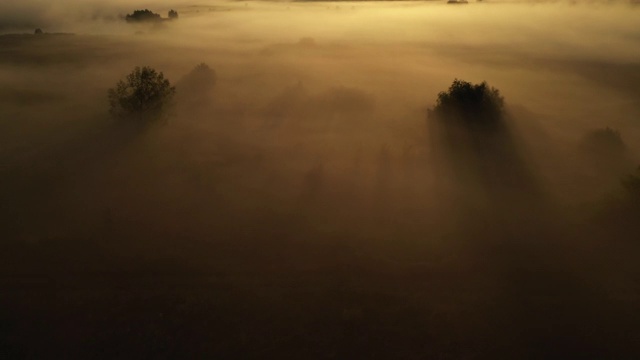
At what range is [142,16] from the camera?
10738 centimetres

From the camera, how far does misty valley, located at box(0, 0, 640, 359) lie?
53.3 ft

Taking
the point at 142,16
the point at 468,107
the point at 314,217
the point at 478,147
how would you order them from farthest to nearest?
the point at 142,16 → the point at 468,107 → the point at 478,147 → the point at 314,217

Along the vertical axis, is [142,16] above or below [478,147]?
above

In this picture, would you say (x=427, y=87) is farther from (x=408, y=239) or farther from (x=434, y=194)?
(x=408, y=239)

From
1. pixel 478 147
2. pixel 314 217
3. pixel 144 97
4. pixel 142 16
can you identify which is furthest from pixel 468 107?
pixel 142 16

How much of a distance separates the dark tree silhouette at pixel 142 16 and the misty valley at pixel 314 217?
5189 centimetres

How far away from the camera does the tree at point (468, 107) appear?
41.3 m

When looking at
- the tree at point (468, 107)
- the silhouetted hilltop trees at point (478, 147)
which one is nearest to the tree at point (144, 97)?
the silhouetted hilltop trees at point (478, 147)

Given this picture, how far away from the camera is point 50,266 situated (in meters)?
19.0

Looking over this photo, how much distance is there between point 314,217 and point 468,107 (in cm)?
2478

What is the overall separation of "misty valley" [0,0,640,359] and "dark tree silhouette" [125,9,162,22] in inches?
2043

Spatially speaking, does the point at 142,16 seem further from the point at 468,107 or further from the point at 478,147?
the point at 478,147

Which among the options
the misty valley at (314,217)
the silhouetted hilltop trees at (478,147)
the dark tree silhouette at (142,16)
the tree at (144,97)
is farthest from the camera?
the dark tree silhouette at (142,16)

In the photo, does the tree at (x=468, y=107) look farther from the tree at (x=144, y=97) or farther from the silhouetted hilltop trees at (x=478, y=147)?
the tree at (x=144, y=97)
